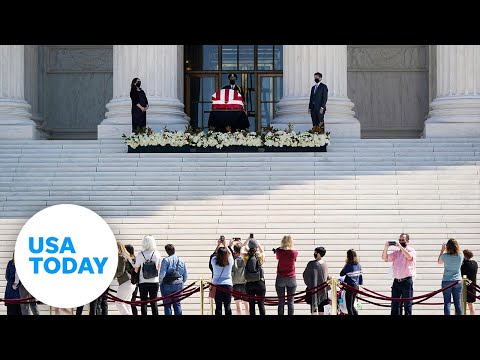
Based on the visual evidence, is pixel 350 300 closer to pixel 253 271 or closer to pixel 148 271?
pixel 253 271

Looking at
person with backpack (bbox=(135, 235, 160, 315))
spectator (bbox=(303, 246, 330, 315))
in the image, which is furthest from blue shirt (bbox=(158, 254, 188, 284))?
spectator (bbox=(303, 246, 330, 315))

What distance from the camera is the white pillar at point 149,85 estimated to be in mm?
36688

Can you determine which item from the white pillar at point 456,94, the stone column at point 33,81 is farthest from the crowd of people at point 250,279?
the stone column at point 33,81

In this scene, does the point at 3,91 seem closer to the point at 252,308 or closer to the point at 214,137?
the point at 214,137

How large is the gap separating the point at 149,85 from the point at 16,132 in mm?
3841

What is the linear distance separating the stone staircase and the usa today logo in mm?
10331

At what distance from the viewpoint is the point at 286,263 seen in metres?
23.1

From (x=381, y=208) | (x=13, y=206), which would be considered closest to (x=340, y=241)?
(x=381, y=208)

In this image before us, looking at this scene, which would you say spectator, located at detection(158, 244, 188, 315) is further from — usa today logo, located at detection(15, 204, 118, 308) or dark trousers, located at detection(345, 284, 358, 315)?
usa today logo, located at detection(15, 204, 118, 308)

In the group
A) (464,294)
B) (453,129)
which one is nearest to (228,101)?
(453,129)

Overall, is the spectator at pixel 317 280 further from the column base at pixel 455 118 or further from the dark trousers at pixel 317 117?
the column base at pixel 455 118

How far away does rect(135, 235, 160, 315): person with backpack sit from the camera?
74.3 feet

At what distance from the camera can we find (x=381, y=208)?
29656 millimetres
